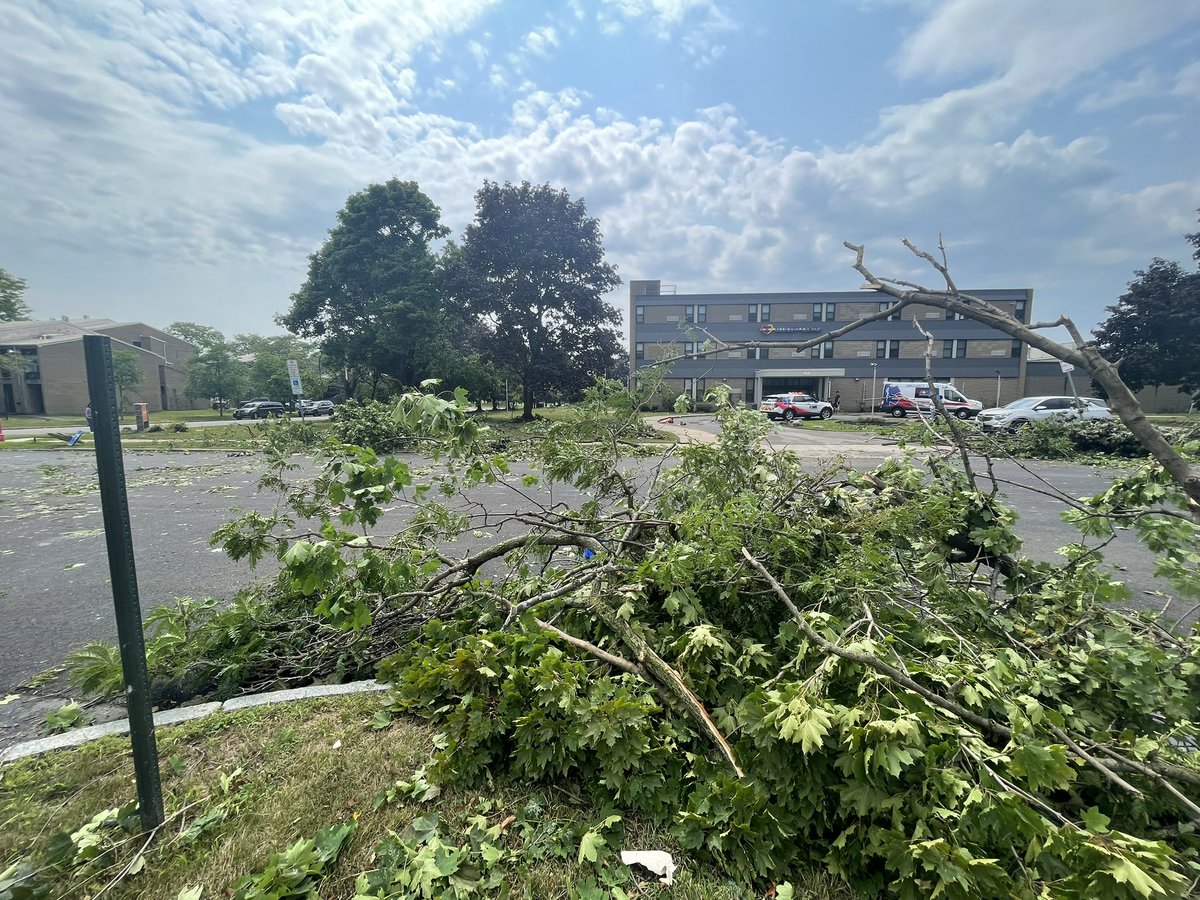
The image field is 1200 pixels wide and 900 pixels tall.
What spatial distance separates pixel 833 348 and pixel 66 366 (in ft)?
159

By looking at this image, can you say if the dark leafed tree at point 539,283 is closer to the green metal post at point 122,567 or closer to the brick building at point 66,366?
the brick building at point 66,366

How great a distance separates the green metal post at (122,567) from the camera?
5.21ft

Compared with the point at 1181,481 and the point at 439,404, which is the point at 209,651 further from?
the point at 1181,481

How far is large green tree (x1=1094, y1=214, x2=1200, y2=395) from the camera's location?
2862 centimetres

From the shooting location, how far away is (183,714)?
2.48m

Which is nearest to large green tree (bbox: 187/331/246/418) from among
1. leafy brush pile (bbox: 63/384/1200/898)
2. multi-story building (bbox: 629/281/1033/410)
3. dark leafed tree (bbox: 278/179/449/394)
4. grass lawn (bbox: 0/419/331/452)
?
dark leafed tree (bbox: 278/179/449/394)

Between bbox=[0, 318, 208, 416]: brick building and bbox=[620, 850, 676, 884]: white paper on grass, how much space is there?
226 centimetres

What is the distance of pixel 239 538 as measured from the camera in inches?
109

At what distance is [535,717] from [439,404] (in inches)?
53.2

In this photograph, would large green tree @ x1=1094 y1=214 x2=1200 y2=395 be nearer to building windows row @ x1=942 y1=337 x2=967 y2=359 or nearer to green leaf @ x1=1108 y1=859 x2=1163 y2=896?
building windows row @ x1=942 y1=337 x2=967 y2=359

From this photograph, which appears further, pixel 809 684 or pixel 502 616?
pixel 502 616

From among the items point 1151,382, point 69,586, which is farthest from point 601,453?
point 1151,382

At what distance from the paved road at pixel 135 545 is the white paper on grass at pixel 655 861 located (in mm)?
2415

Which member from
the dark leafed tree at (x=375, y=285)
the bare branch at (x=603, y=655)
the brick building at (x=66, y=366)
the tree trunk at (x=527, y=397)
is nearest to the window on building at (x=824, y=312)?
the tree trunk at (x=527, y=397)
